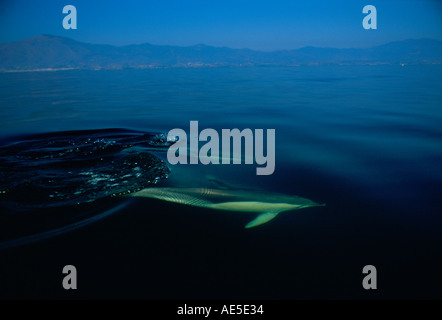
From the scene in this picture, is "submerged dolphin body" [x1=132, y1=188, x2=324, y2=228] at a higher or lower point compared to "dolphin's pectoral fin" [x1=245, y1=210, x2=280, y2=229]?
higher

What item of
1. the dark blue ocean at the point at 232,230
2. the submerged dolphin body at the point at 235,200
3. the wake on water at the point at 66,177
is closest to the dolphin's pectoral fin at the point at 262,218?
the submerged dolphin body at the point at 235,200

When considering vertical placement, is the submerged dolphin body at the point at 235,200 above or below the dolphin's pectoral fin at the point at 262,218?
above

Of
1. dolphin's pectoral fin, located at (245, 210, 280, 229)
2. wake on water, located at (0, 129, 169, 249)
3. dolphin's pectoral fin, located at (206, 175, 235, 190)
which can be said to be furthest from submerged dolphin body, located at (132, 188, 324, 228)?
wake on water, located at (0, 129, 169, 249)

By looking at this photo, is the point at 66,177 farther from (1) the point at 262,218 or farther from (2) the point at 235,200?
(1) the point at 262,218

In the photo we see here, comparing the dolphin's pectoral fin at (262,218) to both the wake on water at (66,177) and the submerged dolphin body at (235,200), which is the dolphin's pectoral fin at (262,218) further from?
the wake on water at (66,177)

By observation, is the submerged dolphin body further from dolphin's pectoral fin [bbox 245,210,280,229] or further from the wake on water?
the wake on water

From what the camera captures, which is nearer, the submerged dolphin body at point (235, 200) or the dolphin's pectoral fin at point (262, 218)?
the dolphin's pectoral fin at point (262, 218)
